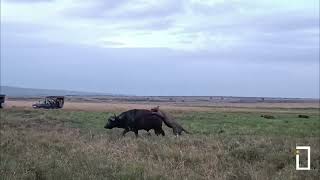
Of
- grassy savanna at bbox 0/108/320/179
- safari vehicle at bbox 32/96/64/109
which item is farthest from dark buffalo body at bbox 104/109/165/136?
safari vehicle at bbox 32/96/64/109

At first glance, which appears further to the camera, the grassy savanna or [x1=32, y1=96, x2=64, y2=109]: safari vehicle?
[x1=32, y1=96, x2=64, y2=109]: safari vehicle

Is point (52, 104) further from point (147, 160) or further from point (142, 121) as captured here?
point (147, 160)

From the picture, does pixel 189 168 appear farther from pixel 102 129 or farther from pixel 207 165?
pixel 102 129

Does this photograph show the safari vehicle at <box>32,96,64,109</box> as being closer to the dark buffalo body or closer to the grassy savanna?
the dark buffalo body

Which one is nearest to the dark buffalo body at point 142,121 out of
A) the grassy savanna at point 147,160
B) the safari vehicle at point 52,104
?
the grassy savanna at point 147,160

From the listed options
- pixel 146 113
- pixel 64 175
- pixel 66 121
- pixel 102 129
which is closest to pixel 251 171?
pixel 64 175

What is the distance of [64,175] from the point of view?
11938mm

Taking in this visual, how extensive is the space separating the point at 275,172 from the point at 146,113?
43.0ft

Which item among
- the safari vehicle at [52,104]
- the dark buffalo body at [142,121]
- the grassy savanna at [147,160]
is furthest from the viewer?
the safari vehicle at [52,104]

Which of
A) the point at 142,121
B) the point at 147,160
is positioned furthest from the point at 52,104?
the point at 147,160

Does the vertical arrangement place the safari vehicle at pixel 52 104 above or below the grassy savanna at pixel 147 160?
above

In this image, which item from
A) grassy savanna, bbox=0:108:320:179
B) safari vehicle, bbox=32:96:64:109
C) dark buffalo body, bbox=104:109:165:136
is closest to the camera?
grassy savanna, bbox=0:108:320:179

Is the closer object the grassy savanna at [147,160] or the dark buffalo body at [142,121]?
the grassy savanna at [147,160]

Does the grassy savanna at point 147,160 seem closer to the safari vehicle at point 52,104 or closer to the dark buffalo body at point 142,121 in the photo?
the dark buffalo body at point 142,121
